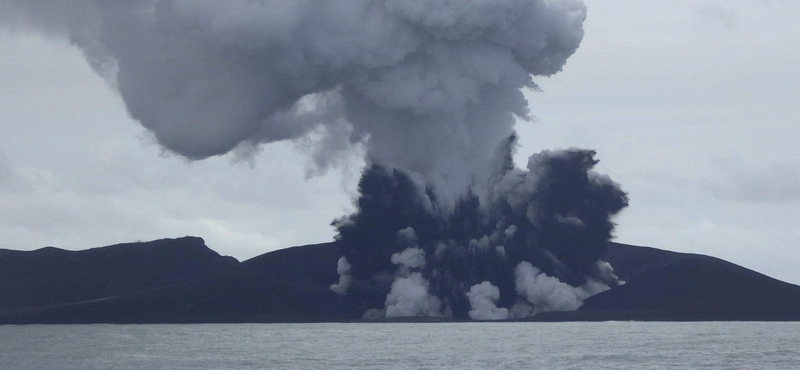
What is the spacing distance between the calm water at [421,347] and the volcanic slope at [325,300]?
1002 centimetres

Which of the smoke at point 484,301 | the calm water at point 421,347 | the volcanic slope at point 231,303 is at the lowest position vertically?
the calm water at point 421,347

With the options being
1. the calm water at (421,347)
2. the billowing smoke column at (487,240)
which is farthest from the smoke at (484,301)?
the calm water at (421,347)

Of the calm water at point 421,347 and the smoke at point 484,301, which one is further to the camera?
the smoke at point 484,301

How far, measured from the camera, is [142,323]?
16075 cm

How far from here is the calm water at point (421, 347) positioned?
8081 cm

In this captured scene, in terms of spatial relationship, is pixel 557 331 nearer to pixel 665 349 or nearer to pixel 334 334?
pixel 334 334

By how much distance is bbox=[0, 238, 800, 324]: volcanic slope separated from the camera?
5822 inches

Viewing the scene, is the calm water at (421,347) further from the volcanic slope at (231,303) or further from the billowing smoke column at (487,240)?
the volcanic slope at (231,303)

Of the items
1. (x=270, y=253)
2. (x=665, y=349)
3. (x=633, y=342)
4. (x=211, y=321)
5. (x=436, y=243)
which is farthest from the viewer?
(x=270, y=253)

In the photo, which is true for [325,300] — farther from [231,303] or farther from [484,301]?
[484,301]

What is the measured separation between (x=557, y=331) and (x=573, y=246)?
27.7m

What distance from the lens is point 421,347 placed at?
3762 inches

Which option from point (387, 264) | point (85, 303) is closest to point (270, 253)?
point (85, 303)

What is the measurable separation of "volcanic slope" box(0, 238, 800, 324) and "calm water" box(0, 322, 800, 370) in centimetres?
1002
